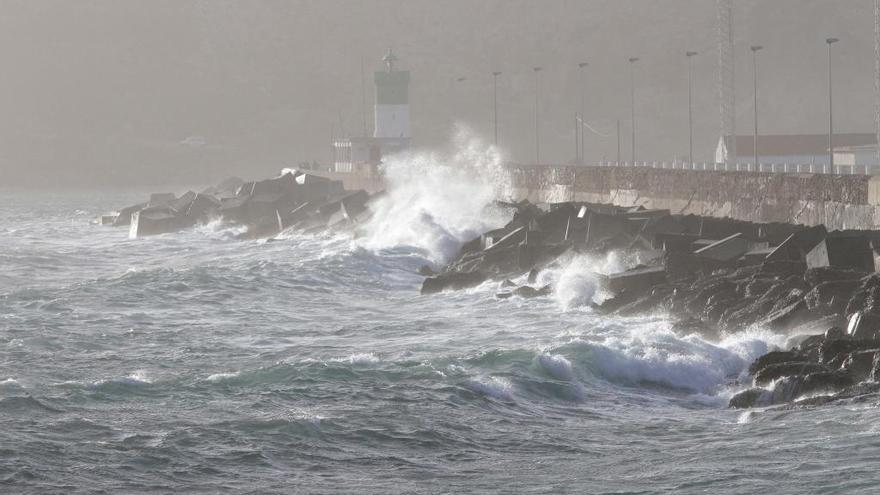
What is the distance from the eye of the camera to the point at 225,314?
89.1ft

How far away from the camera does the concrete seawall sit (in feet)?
94.7

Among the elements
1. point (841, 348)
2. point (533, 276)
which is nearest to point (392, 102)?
point (533, 276)

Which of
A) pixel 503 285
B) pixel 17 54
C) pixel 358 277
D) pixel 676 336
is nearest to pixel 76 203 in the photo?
pixel 358 277

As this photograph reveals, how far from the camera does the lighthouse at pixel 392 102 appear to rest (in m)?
73.4

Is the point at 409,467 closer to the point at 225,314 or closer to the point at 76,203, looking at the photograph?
the point at 225,314

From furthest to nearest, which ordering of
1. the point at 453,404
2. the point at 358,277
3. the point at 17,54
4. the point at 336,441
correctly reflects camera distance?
the point at 17,54 < the point at 358,277 < the point at 453,404 < the point at 336,441

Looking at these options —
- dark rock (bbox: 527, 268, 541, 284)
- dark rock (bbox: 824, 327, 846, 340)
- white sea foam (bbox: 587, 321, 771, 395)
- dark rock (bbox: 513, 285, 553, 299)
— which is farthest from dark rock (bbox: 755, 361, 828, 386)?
dark rock (bbox: 527, 268, 541, 284)

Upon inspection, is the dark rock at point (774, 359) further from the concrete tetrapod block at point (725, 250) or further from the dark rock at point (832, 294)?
the concrete tetrapod block at point (725, 250)

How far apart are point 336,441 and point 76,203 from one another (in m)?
74.6

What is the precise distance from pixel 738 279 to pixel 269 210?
32.1m

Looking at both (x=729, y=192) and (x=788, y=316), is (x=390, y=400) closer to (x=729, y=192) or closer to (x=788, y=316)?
(x=788, y=316)

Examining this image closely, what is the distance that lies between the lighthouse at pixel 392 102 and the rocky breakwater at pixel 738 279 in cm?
3849

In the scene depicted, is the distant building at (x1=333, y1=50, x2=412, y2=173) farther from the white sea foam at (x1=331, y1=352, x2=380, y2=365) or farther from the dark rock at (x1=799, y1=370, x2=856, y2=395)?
the dark rock at (x1=799, y1=370, x2=856, y2=395)

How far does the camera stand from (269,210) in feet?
176
